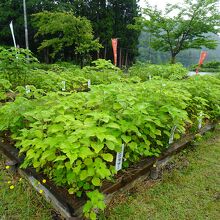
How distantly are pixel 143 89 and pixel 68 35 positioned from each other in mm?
7225

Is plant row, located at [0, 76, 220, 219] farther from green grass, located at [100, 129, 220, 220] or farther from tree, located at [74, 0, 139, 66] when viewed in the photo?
tree, located at [74, 0, 139, 66]

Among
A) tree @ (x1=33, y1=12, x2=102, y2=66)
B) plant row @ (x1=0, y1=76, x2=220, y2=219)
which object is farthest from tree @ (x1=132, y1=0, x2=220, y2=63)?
plant row @ (x1=0, y1=76, x2=220, y2=219)

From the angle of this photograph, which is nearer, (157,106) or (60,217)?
(60,217)

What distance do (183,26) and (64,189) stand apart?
1278 cm

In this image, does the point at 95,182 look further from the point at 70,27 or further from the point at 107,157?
the point at 70,27

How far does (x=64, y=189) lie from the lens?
6.38ft

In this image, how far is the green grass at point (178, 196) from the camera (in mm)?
2064

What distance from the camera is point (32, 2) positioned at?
1758 cm

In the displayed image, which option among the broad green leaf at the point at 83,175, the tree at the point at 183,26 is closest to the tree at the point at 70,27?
the tree at the point at 183,26

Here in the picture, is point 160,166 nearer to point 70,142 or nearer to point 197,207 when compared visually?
point 197,207

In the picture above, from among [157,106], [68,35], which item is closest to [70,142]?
[157,106]

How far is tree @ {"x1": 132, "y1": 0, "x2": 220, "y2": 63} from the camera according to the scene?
38.5 feet

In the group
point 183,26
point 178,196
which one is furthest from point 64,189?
point 183,26

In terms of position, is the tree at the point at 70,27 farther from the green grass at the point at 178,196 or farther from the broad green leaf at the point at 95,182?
the broad green leaf at the point at 95,182
